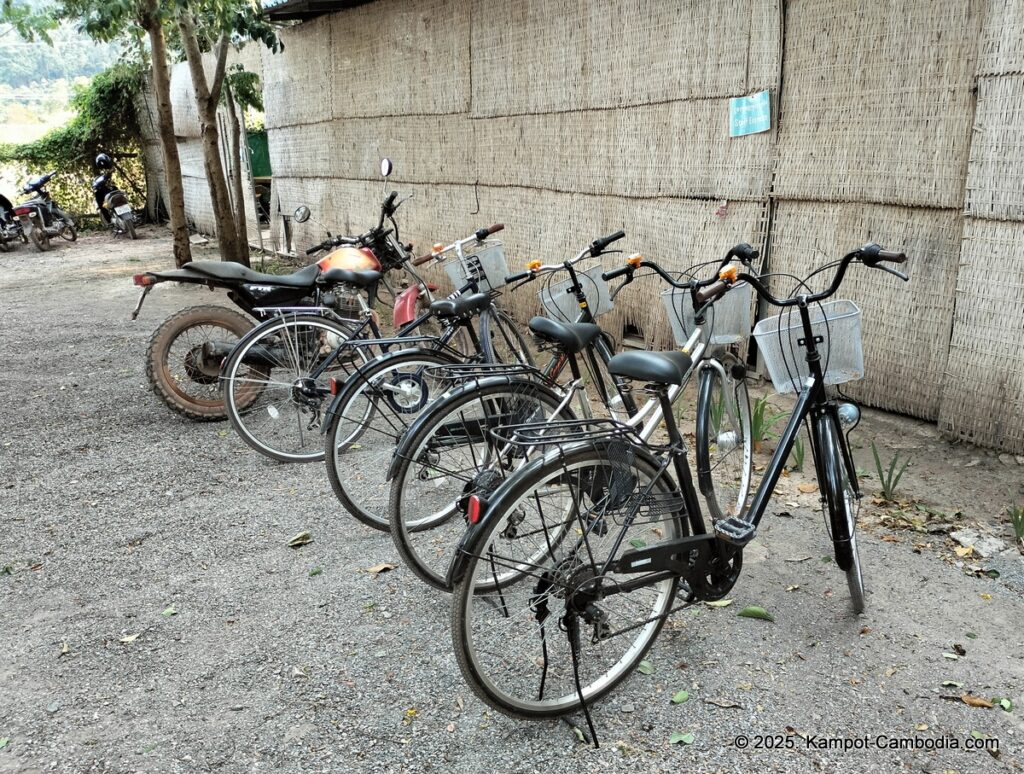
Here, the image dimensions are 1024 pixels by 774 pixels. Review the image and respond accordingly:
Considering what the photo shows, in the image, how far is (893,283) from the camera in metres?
4.50

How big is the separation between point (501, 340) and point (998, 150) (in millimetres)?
2662

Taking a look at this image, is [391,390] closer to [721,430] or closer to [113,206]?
[721,430]

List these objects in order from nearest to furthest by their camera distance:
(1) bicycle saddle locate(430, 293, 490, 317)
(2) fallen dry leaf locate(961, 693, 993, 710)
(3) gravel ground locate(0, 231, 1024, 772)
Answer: (3) gravel ground locate(0, 231, 1024, 772), (2) fallen dry leaf locate(961, 693, 993, 710), (1) bicycle saddle locate(430, 293, 490, 317)

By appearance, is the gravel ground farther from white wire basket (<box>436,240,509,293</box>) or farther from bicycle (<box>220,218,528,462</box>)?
white wire basket (<box>436,240,509,293</box>)

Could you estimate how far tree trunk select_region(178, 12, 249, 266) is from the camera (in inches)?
327

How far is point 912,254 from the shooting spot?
4.39m

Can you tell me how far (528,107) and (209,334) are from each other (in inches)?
128

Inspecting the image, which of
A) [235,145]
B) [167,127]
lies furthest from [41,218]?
[167,127]

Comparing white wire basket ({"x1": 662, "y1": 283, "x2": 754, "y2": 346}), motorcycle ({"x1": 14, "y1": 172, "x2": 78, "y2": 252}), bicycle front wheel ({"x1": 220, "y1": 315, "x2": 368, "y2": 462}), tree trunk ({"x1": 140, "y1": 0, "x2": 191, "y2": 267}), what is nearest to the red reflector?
white wire basket ({"x1": 662, "y1": 283, "x2": 754, "y2": 346})

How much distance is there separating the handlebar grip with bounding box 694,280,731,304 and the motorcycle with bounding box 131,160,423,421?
242cm

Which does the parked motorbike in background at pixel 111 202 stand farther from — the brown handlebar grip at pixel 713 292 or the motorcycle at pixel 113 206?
the brown handlebar grip at pixel 713 292

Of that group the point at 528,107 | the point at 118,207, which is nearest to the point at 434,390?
the point at 528,107

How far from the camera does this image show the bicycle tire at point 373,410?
354 cm

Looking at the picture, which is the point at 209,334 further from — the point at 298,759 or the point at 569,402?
the point at 298,759
